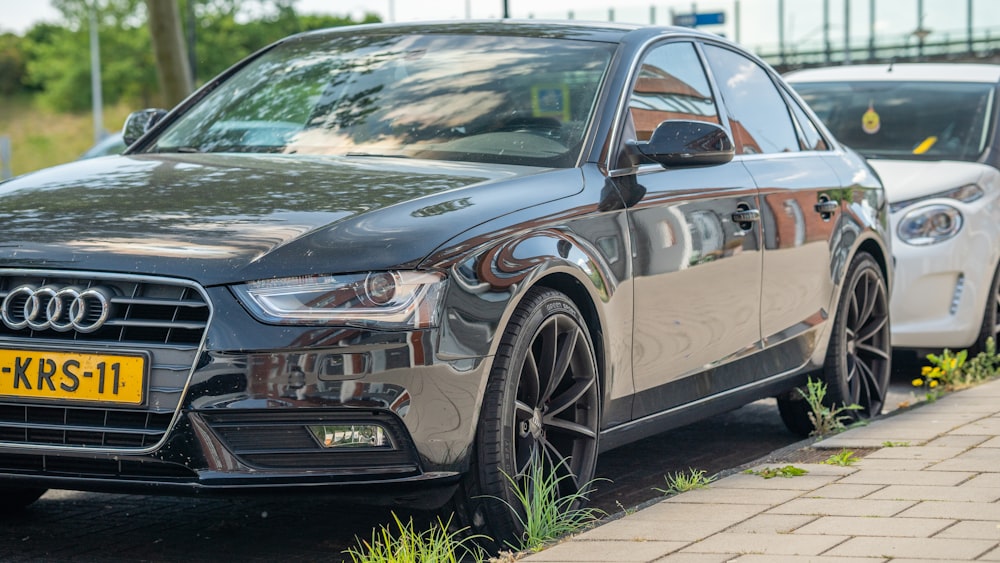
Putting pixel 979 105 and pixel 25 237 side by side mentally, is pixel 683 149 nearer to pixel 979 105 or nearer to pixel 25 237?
pixel 25 237

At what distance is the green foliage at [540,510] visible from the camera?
4230 millimetres

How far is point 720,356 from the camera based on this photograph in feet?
18.6

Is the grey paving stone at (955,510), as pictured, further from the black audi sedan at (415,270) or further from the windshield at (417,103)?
the windshield at (417,103)

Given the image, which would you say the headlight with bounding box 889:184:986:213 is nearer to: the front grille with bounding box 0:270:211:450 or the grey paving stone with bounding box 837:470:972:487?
the grey paving stone with bounding box 837:470:972:487

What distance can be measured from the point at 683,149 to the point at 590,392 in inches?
36.9

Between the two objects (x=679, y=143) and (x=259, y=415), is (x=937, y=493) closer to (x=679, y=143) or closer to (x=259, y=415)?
(x=679, y=143)

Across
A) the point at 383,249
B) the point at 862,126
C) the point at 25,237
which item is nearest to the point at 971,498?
the point at 383,249

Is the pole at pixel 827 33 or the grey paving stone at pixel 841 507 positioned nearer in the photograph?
the grey paving stone at pixel 841 507

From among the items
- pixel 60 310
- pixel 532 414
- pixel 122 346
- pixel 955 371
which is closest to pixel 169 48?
pixel 955 371

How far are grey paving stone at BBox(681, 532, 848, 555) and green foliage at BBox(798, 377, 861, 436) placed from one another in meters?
2.46

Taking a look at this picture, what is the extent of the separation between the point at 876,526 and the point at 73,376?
2090 mm

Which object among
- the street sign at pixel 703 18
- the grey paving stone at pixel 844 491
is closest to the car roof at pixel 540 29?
the grey paving stone at pixel 844 491

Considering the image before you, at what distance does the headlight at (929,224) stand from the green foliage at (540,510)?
4531 millimetres

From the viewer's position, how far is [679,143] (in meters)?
5.16
